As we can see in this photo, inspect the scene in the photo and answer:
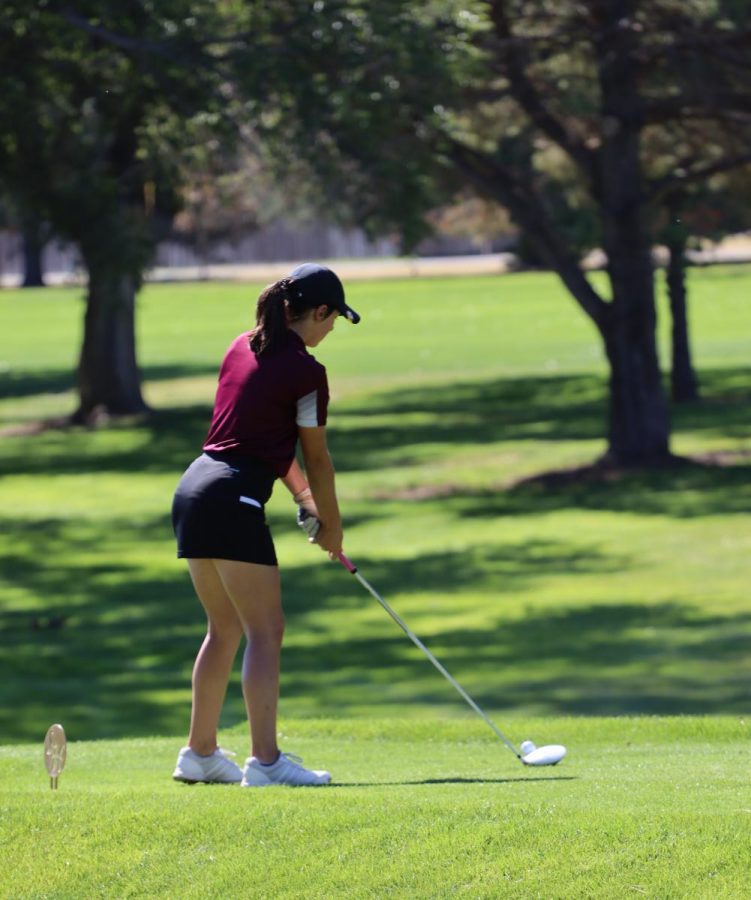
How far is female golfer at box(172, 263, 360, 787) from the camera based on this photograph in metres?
Answer: 6.90

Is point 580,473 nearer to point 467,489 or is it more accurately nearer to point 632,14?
point 467,489

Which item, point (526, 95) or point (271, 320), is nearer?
point (271, 320)

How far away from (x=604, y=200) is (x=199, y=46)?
7252 mm

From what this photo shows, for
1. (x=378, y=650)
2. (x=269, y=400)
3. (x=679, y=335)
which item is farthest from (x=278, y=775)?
(x=679, y=335)

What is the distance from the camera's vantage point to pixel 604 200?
951 inches

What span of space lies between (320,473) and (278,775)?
1.13 metres

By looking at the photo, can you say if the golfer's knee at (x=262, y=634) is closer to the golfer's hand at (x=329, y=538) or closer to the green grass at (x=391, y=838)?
the golfer's hand at (x=329, y=538)

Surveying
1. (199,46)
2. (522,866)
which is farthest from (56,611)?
(522,866)

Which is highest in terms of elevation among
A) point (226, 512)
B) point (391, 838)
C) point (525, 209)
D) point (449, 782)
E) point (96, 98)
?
point (96, 98)

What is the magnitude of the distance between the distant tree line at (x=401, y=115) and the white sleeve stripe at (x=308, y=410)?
455 inches

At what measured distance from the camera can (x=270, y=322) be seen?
695 centimetres

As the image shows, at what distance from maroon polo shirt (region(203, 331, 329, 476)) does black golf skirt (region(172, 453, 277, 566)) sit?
7cm

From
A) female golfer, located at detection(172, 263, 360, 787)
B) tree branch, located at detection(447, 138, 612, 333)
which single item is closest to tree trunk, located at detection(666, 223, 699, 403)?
tree branch, located at detection(447, 138, 612, 333)

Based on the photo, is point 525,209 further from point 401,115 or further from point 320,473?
point 320,473
